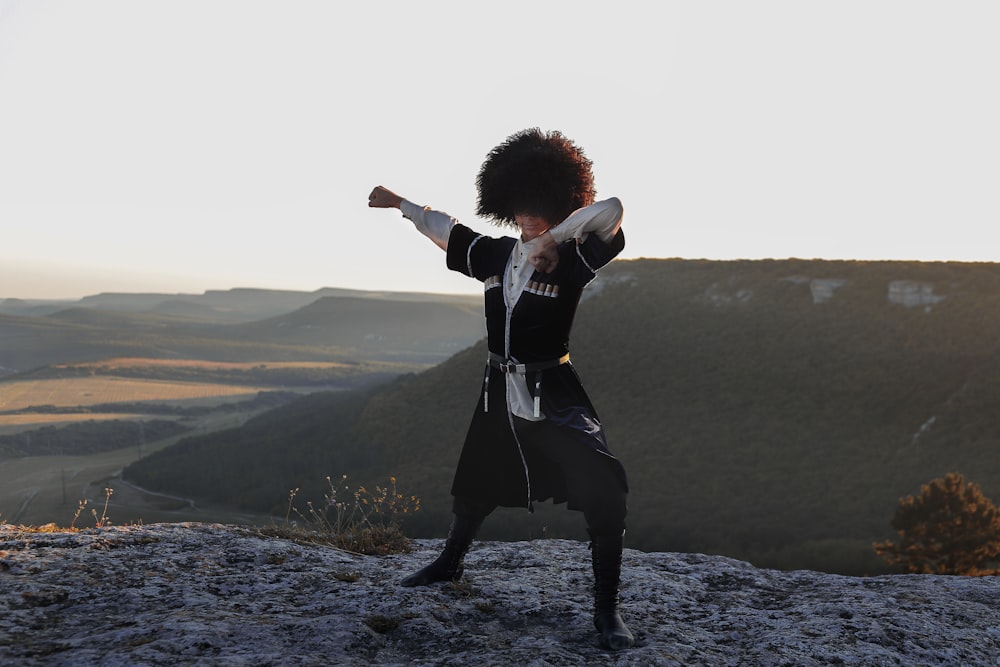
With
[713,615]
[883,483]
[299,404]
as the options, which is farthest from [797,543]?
[299,404]

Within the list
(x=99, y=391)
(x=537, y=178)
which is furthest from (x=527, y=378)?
(x=99, y=391)

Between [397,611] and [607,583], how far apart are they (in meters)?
1.13

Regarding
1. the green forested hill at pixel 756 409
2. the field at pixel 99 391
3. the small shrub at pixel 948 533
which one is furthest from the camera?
the field at pixel 99 391

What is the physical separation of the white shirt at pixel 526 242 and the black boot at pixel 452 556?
0.82 meters

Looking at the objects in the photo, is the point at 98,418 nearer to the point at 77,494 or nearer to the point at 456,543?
the point at 77,494

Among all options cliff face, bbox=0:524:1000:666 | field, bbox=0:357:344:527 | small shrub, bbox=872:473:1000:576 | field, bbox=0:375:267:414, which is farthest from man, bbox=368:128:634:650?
field, bbox=0:375:267:414

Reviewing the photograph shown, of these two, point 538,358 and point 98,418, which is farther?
point 98,418

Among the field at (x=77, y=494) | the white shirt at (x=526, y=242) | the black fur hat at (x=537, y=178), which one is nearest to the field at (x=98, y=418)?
the field at (x=77, y=494)

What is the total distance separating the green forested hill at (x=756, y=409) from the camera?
3969 centimetres

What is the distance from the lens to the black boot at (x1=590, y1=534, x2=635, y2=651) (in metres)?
3.79

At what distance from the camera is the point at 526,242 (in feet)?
13.8

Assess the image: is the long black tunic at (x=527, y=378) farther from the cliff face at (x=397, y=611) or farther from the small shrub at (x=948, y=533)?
the small shrub at (x=948, y=533)

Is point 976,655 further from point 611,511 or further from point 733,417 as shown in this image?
point 733,417

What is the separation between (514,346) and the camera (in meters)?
4.13
